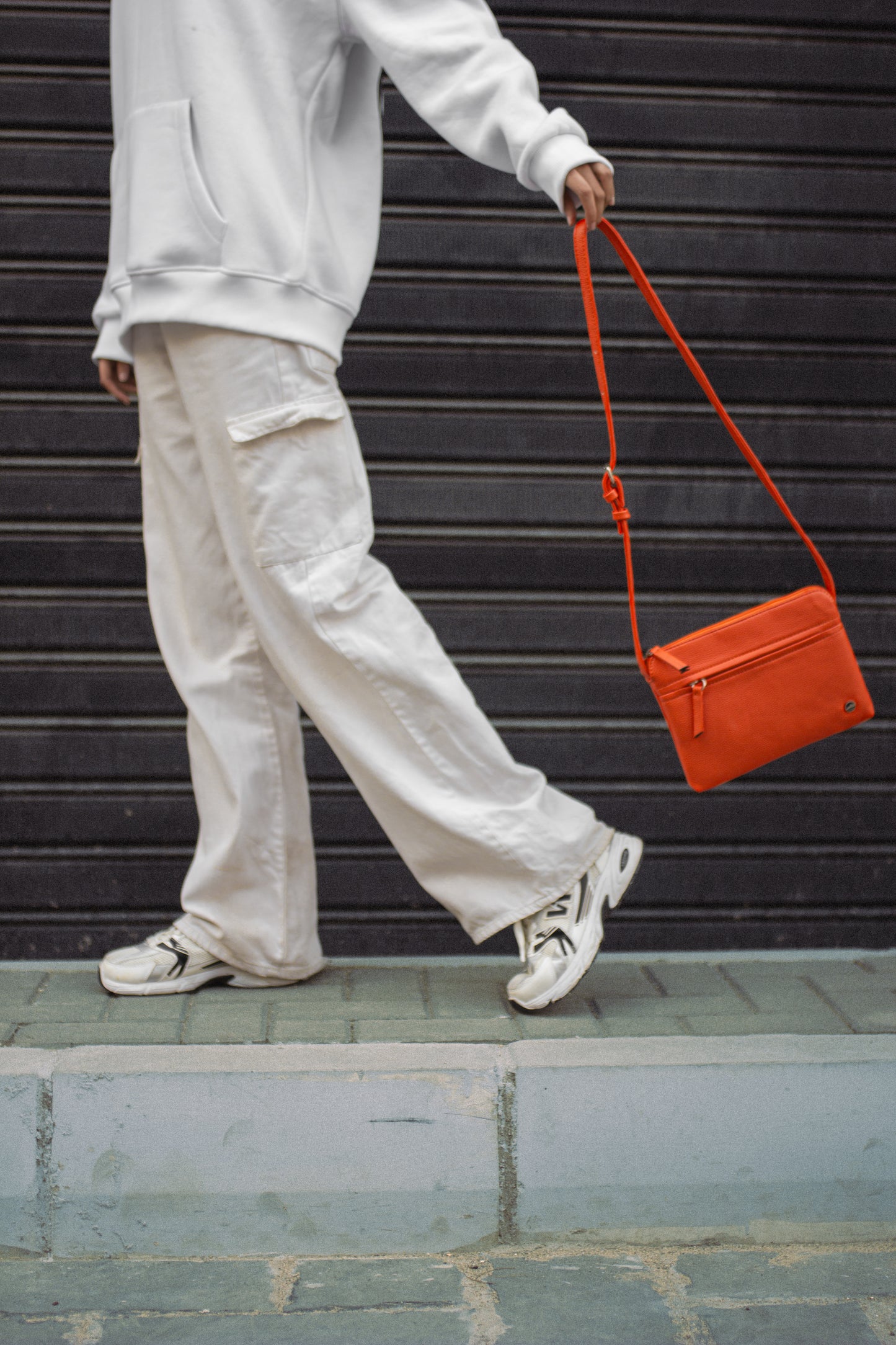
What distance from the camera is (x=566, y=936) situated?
248 centimetres

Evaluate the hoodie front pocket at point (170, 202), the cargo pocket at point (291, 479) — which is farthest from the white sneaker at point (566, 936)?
the hoodie front pocket at point (170, 202)

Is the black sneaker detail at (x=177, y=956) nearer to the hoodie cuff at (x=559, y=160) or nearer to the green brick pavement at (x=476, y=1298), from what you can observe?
the green brick pavement at (x=476, y=1298)

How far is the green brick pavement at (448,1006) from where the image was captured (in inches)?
93.3

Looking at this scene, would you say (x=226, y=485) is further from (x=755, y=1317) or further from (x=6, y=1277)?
(x=755, y=1317)

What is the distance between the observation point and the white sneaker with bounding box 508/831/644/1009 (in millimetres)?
2449

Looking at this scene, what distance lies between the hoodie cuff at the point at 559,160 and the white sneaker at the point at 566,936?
3.99 feet

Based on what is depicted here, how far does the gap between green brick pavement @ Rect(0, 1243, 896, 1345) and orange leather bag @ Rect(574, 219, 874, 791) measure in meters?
0.79

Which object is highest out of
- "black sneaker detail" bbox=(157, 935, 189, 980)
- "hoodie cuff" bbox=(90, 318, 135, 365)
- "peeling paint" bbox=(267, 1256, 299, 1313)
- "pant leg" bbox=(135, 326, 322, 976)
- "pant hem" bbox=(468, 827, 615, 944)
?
"hoodie cuff" bbox=(90, 318, 135, 365)

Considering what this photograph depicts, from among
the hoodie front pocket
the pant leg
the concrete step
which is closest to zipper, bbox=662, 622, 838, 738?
the concrete step

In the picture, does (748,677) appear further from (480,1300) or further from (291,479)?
(480,1300)

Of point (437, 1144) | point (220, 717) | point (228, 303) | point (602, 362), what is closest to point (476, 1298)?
point (437, 1144)

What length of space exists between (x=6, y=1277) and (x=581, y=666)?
1859 mm

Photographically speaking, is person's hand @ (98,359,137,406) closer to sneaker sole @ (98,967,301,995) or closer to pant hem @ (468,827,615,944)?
sneaker sole @ (98,967,301,995)

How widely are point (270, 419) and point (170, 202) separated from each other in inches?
16.7
